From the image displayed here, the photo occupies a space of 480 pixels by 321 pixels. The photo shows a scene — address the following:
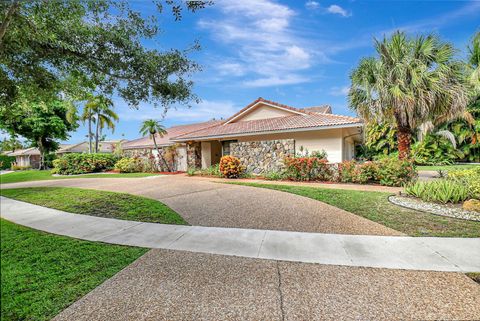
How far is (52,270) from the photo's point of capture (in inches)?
138

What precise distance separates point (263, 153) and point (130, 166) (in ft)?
42.2

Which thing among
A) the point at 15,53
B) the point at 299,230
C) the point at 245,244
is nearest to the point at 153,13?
the point at 15,53

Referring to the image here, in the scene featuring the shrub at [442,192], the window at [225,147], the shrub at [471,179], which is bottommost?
the shrub at [442,192]

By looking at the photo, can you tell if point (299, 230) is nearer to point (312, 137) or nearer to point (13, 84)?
point (13, 84)

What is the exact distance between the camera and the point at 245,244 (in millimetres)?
4523

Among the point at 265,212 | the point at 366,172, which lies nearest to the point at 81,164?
the point at 265,212

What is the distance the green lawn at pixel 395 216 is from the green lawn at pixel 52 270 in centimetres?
575

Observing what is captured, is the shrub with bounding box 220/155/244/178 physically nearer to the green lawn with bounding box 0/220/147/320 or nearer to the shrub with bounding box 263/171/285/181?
the shrub with bounding box 263/171/285/181

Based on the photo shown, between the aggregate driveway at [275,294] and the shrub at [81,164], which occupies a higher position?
the shrub at [81,164]

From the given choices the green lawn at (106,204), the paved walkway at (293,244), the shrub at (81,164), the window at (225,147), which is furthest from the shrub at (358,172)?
the shrub at (81,164)

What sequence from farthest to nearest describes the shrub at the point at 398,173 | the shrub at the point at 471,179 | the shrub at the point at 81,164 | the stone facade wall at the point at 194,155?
the shrub at the point at 81,164 < the stone facade wall at the point at 194,155 < the shrub at the point at 398,173 < the shrub at the point at 471,179

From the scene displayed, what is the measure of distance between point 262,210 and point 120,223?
3.97 meters

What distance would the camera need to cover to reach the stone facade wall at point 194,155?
63.2 ft

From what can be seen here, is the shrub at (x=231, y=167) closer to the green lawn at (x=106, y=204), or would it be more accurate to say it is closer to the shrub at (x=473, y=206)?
the green lawn at (x=106, y=204)
